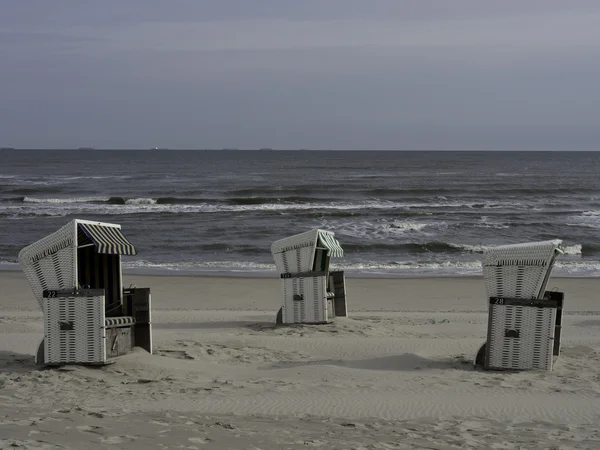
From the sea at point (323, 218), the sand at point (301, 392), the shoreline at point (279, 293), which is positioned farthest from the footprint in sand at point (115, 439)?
the sea at point (323, 218)

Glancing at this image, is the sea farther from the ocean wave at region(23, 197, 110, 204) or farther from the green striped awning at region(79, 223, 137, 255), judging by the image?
the green striped awning at region(79, 223, 137, 255)

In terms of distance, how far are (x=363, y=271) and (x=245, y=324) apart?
26.0 feet

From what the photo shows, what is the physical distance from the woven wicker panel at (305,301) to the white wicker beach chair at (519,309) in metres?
3.35

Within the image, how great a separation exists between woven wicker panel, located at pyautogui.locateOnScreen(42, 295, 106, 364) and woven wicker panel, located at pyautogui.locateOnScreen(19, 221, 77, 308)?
175 millimetres

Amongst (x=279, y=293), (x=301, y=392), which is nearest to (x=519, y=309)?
(x=301, y=392)

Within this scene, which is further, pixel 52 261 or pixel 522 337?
pixel 522 337

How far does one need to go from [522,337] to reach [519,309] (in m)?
0.29

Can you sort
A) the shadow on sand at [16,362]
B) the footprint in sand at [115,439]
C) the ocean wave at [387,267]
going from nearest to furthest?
the footprint in sand at [115,439], the shadow on sand at [16,362], the ocean wave at [387,267]

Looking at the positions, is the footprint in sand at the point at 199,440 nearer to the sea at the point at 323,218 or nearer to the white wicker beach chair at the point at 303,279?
the white wicker beach chair at the point at 303,279

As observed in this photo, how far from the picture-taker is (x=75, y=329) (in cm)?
789

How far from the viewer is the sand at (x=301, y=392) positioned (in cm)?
578

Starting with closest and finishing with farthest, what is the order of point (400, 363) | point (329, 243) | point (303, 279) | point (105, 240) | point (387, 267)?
point (105, 240), point (400, 363), point (303, 279), point (329, 243), point (387, 267)

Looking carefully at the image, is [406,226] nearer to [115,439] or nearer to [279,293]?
[279,293]

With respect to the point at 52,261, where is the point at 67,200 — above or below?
above
